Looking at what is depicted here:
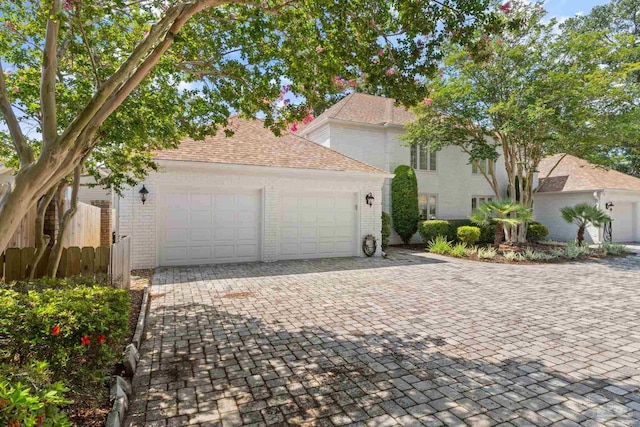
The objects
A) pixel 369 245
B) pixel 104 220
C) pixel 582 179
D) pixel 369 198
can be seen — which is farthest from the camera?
pixel 582 179

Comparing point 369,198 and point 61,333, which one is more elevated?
point 369,198

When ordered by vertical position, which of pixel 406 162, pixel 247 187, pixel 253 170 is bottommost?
pixel 247 187

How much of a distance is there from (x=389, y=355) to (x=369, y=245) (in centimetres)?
866

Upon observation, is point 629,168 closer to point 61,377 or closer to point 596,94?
point 596,94

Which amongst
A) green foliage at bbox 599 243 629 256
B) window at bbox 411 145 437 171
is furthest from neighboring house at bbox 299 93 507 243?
green foliage at bbox 599 243 629 256

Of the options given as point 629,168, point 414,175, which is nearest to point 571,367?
point 414,175

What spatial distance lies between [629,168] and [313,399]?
121 ft

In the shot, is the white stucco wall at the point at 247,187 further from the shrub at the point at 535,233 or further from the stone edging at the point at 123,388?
the shrub at the point at 535,233

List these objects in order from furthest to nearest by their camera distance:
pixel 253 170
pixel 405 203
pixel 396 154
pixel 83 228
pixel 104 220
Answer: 1. pixel 396 154
2. pixel 405 203
3. pixel 104 220
4. pixel 253 170
5. pixel 83 228

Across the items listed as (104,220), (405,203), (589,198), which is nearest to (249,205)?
(104,220)

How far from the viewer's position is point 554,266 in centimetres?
1120

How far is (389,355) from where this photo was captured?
4164 millimetres

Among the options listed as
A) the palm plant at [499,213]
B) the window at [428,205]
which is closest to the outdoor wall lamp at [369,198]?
the palm plant at [499,213]

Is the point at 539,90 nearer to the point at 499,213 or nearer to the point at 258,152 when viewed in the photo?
the point at 499,213
